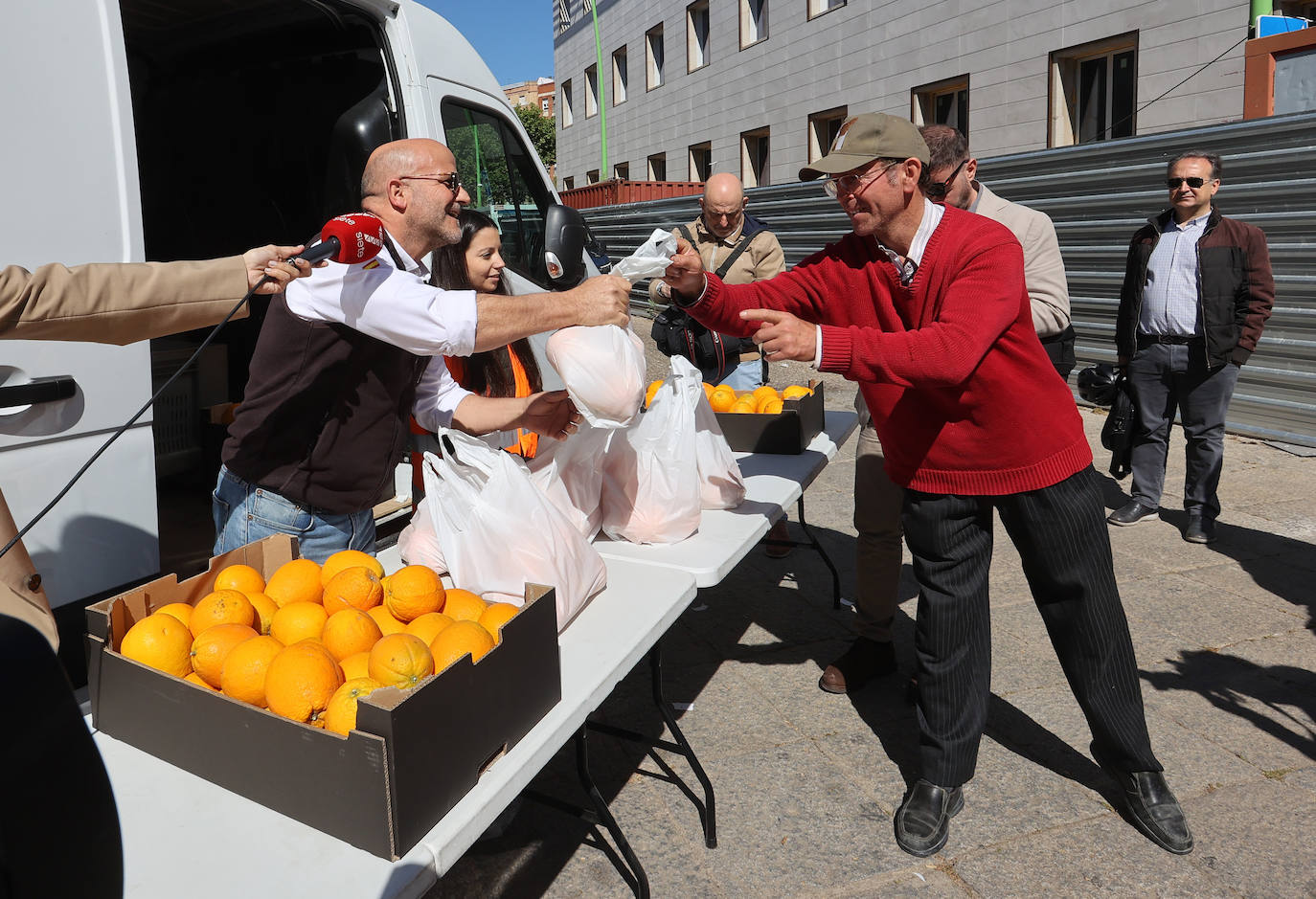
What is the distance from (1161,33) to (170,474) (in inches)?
456

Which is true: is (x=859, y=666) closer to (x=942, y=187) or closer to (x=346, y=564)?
(x=942, y=187)

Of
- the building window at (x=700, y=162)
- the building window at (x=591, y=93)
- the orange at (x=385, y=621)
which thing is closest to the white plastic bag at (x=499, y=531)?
the orange at (x=385, y=621)

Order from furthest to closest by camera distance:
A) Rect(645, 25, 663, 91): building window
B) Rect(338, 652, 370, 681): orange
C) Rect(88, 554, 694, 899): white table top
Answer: Rect(645, 25, 663, 91): building window < Rect(338, 652, 370, 681): orange < Rect(88, 554, 694, 899): white table top

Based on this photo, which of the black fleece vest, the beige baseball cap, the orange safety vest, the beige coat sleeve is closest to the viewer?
the beige coat sleeve

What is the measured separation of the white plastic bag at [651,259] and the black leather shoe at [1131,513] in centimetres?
410

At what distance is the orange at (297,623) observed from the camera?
1669 millimetres

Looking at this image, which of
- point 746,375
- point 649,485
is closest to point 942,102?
point 746,375

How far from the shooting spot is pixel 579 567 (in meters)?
2.12

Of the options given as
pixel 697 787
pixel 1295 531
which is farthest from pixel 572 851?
pixel 1295 531

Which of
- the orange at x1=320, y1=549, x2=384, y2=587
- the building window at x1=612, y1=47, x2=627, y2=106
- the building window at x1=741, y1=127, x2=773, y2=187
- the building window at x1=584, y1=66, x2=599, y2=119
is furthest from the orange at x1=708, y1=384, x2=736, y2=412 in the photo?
the building window at x1=584, y1=66, x2=599, y2=119

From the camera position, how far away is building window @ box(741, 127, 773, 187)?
1973 centimetres

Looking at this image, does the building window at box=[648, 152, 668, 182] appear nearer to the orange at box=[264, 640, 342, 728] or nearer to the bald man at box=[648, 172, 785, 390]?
the bald man at box=[648, 172, 785, 390]

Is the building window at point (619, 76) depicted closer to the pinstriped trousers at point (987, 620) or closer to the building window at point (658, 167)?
the building window at point (658, 167)

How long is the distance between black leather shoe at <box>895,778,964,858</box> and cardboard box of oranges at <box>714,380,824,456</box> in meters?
1.48
